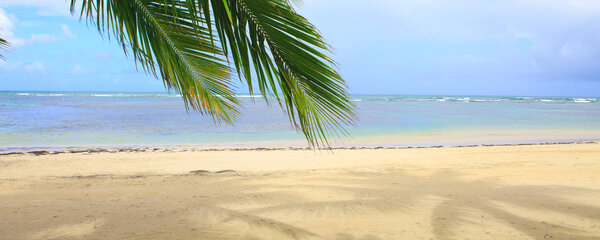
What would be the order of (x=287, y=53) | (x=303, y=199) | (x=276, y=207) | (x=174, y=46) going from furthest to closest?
(x=303, y=199)
(x=276, y=207)
(x=174, y=46)
(x=287, y=53)

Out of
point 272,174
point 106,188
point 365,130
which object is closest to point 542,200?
point 272,174

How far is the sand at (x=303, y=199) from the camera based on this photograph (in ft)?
12.1

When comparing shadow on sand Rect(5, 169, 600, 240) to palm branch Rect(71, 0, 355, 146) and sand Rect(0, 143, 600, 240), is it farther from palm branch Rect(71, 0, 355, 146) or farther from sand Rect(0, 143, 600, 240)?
→ palm branch Rect(71, 0, 355, 146)

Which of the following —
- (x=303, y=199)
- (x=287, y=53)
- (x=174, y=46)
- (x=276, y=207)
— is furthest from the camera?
(x=303, y=199)

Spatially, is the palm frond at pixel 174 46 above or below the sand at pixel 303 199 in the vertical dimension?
above

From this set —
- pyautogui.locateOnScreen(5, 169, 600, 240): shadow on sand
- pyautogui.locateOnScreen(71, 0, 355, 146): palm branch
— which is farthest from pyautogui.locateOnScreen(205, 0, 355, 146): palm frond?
pyautogui.locateOnScreen(5, 169, 600, 240): shadow on sand

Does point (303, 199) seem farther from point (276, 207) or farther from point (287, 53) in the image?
point (287, 53)

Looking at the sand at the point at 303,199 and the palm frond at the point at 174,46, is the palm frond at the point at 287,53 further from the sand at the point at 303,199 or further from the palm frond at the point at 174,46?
the sand at the point at 303,199

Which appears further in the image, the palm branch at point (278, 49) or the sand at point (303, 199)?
the sand at point (303, 199)

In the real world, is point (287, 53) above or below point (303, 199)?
above

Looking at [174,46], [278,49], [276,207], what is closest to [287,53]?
[278,49]

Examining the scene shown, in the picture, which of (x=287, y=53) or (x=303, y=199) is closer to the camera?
(x=287, y=53)

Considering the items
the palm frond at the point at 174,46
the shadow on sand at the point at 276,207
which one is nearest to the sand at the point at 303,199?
the shadow on sand at the point at 276,207

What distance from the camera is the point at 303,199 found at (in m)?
4.80
